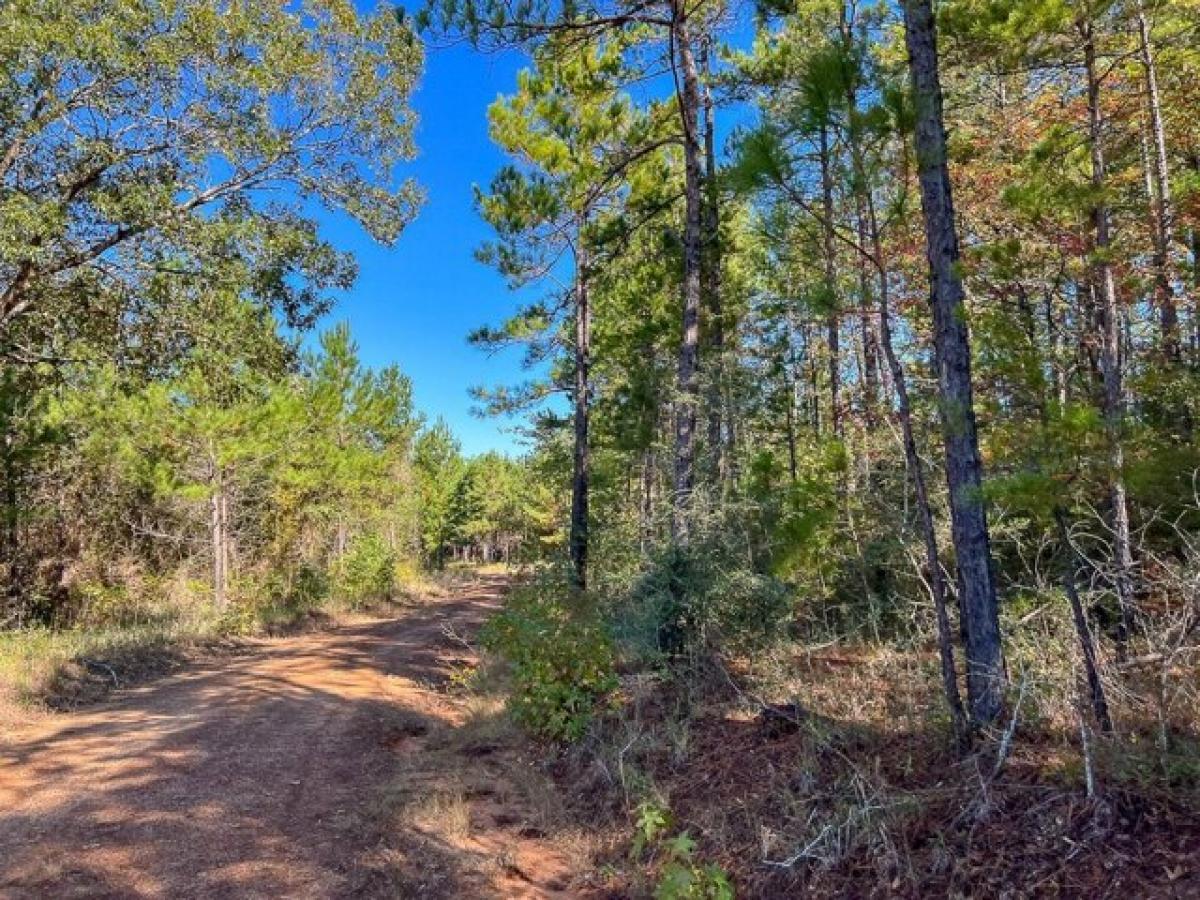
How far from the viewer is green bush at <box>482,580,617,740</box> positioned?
6152 millimetres

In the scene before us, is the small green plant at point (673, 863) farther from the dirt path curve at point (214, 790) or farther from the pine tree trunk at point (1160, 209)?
the pine tree trunk at point (1160, 209)

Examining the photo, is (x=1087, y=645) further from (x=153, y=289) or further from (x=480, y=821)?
(x=153, y=289)

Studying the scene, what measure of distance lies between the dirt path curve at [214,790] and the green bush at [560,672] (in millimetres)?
1103

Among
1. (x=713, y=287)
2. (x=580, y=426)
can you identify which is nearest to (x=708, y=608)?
(x=713, y=287)

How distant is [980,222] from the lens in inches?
398

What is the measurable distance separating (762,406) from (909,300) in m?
5.67

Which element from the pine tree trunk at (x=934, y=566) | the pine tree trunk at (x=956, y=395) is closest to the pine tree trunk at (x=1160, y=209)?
the pine tree trunk at (x=956, y=395)

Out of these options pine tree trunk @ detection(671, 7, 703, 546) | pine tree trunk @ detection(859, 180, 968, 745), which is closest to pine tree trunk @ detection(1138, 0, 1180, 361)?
pine tree trunk @ detection(859, 180, 968, 745)

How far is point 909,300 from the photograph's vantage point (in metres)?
8.38

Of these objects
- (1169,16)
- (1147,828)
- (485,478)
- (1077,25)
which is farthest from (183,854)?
(485,478)

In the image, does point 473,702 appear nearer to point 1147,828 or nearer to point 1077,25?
point 1147,828

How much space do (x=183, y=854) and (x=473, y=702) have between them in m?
4.15

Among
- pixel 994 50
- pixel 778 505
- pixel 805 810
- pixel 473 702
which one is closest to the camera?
pixel 805 810

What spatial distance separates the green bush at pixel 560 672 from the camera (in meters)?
6.15
